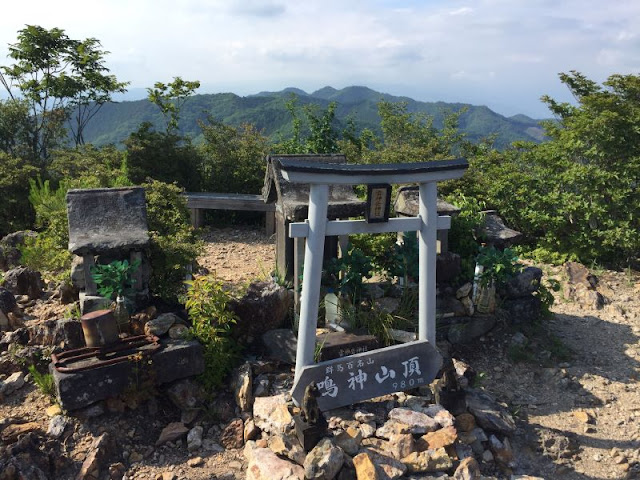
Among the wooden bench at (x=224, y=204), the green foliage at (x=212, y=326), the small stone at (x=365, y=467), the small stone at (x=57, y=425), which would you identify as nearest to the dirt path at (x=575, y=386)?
→ the green foliage at (x=212, y=326)

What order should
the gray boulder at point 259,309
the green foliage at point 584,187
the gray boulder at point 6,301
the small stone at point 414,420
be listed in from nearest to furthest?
the small stone at point 414,420
the gray boulder at point 259,309
the gray boulder at point 6,301
the green foliage at point 584,187

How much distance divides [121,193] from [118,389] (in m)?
2.15

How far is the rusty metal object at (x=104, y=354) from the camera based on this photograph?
4.26 metres

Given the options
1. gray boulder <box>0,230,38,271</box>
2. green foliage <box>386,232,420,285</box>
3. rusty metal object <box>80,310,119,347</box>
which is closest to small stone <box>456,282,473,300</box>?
green foliage <box>386,232,420,285</box>

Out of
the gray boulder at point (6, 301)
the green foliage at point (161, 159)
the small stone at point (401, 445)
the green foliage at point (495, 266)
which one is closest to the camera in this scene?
the small stone at point (401, 445)

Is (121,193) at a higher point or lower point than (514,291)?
higher

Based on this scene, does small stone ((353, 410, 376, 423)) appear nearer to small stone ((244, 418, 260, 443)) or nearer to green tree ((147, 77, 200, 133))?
small stone ((244, 418, 260, 443))

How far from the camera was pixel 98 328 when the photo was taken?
4.41 m

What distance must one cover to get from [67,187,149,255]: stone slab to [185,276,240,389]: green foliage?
2.55ft

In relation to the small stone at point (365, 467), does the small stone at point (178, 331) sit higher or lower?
higher

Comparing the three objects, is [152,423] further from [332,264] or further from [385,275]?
Answer: [385,275]

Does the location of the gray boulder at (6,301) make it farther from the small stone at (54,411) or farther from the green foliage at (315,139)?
the green foliage at (315,139)

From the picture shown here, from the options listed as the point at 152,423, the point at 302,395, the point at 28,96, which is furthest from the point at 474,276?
the point at 28,96

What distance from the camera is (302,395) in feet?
14.2
